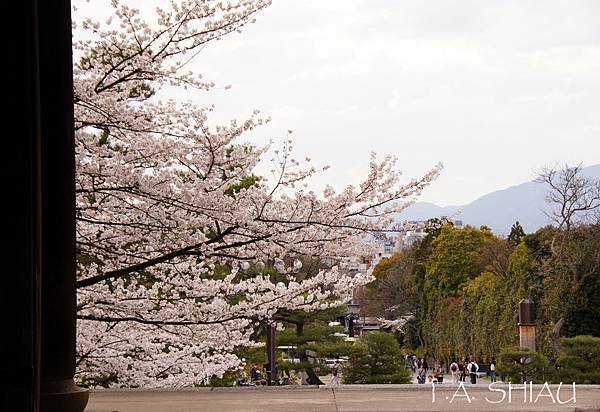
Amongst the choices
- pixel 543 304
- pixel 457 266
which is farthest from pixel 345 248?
pixel 457 266

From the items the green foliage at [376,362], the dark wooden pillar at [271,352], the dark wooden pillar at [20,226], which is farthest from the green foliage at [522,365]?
the dark wooden pillar at [20,226]

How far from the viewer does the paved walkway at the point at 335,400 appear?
556cm

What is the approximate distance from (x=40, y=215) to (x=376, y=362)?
1479cm

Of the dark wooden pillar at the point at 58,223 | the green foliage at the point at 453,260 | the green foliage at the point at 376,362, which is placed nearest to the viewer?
the dark wooden pillar at the point at 58,223

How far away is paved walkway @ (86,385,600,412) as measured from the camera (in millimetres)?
5559

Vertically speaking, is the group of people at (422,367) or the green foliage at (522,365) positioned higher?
the green foliage at (522,365)

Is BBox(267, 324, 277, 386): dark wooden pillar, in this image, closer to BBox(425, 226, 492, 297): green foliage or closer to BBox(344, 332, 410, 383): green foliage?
BBox(344, 332, 410, 383): green foliage

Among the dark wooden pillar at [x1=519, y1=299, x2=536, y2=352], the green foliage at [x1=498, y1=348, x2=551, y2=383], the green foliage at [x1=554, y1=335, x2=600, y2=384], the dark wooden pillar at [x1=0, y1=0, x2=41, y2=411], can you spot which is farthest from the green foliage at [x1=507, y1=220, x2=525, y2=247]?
the dark wooden pillar at [x1=0, y1=0, x2=41, y2=411]

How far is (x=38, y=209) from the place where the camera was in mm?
2451

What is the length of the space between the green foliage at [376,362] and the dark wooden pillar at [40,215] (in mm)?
13716

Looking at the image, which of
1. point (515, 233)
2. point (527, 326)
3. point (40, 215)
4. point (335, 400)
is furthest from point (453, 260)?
point (40, 215)

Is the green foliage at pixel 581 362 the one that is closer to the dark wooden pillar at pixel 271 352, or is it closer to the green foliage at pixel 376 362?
the green foliage at pixel 376 362

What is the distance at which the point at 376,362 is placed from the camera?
1678 cm

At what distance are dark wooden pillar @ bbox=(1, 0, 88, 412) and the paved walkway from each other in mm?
2158
